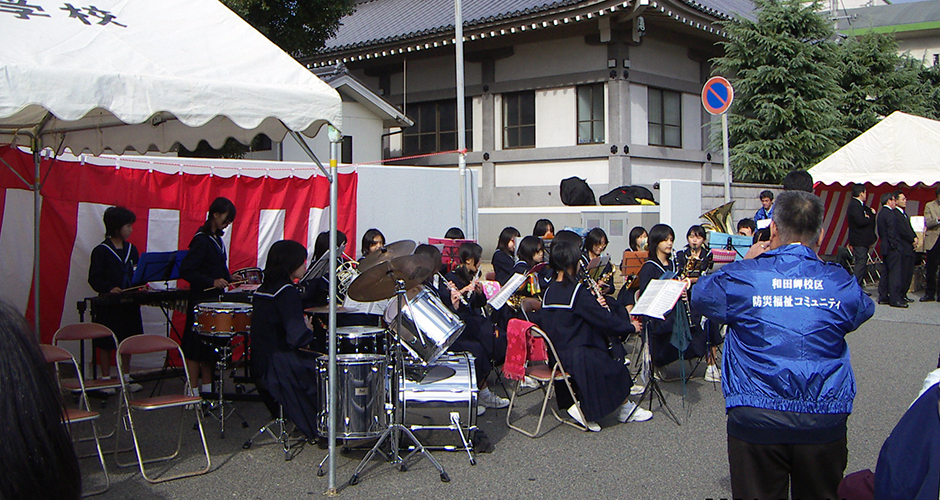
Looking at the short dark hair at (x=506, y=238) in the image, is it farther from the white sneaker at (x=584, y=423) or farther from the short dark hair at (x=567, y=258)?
the white sneaker at (x=584, y=423)

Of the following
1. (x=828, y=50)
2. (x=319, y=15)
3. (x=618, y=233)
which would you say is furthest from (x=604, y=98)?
(x=319, y=15)

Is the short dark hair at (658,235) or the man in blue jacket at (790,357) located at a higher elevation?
the short dark hair at (658,235)

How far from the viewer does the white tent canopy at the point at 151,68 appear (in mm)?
3887

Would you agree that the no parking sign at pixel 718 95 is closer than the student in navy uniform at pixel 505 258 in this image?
No

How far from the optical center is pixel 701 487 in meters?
4.51

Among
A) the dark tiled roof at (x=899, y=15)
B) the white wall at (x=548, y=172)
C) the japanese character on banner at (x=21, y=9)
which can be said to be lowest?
the japanese character on banner at (x=21, y=9)

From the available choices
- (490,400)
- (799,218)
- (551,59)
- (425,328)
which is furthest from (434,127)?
(799,218)

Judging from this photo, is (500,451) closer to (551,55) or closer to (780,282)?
(780,282)

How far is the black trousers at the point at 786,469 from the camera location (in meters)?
2.99

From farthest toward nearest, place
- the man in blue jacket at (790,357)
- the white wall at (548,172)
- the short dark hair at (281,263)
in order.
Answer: the white wall at (548,172), the short dark hair at (281,263), the man in blue jacket at (790,357)

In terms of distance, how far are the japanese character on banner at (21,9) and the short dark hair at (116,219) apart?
8.71 ft

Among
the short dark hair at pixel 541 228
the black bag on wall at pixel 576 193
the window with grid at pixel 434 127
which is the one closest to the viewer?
the short dark hair at pixel 541 228

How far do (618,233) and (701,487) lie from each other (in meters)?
10.3

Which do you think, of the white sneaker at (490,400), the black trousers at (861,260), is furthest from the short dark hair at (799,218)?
the black trousers at (861,260)
